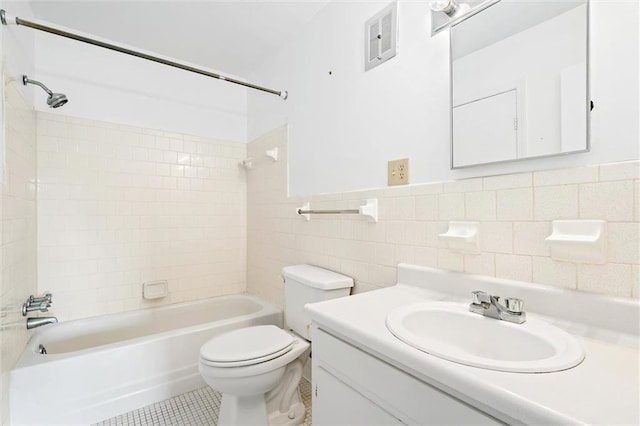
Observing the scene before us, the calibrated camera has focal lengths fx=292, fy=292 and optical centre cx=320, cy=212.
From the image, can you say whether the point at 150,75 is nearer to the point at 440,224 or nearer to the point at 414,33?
the point at 414,33

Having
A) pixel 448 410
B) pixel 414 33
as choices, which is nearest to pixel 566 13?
pixel 414 33

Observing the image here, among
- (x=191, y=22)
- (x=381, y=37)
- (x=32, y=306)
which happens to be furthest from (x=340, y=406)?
(x=191, y=22)

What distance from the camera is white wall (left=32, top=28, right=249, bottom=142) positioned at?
6.54ft

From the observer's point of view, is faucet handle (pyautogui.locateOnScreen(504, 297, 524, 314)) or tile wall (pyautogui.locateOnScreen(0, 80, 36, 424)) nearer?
faucet handle (pyautogui.locateOnScreen(504, 297, 524, 314))

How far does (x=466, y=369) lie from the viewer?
592 millimetres

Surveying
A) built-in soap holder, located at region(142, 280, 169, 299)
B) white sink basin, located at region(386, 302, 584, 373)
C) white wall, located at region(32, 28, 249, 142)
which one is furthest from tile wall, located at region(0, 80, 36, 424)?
white sink basin, located at region(386, 302, 584, 373)

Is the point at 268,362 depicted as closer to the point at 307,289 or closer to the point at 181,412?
the point at 307,289

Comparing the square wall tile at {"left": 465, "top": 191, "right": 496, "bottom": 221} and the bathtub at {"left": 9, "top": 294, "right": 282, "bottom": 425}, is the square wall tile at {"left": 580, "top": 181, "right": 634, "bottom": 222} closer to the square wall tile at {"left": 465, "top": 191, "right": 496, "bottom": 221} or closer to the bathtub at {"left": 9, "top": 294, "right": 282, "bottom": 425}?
the square wall tile at {"left": 465, "top": 191, "right": 496, "bottom": 221}

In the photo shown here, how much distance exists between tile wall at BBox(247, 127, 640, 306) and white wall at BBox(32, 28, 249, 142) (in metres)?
1.25

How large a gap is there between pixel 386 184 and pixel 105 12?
81.8 inches

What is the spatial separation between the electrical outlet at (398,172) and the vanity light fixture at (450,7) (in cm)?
56

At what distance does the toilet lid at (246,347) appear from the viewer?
132 centimetres

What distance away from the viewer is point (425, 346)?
68 centimetres

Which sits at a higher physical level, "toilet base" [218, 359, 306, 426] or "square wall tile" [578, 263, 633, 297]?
"square wall tile" [578, 263, 633, 297]
